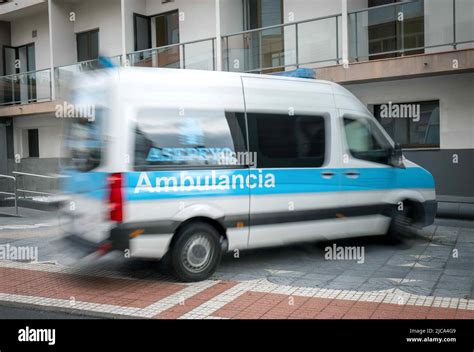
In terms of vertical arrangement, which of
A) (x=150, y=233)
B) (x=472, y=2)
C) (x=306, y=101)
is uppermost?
(x=472, y=2)

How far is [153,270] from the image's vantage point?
291 inches

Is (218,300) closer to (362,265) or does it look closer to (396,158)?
(362,265)

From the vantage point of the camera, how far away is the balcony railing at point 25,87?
18812 mm

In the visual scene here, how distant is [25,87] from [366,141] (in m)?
15.4

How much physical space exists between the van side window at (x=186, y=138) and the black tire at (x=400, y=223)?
3025mm

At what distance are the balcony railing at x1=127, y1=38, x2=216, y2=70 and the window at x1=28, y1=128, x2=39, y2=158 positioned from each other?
6634 mm

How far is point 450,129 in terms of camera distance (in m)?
11.5

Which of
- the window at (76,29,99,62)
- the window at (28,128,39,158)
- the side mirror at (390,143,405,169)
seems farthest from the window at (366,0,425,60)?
the window at (28,128,39,158)

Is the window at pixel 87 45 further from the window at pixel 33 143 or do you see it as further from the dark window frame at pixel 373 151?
the dark window frame at pixel 373 151

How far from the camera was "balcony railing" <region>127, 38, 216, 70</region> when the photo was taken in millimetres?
14586
